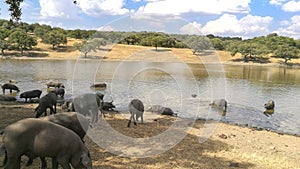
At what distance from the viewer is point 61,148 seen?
7.15m

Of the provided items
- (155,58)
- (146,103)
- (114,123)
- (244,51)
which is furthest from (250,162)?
(244,51)

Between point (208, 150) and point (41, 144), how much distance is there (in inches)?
285

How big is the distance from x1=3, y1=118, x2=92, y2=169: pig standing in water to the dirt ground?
1.76 meters

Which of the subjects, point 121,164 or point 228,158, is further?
point 228,158

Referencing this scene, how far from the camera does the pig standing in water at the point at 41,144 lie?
22.2 ft

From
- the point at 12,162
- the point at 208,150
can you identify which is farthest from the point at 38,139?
the point at 208,150

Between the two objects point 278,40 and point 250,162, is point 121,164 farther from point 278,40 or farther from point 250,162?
point 278,40

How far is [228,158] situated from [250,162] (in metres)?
0.78

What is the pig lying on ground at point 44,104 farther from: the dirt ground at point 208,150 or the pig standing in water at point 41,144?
the pig standing in water at point 41,144

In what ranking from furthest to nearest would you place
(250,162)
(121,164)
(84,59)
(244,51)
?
(244,51), (84,59), (250,162), (121,164)

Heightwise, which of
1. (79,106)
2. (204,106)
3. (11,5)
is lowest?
(204,106)

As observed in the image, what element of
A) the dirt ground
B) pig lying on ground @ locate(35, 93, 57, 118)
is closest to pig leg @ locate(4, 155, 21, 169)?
the dirt ground

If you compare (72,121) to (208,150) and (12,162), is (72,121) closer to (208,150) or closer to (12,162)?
(12,162)

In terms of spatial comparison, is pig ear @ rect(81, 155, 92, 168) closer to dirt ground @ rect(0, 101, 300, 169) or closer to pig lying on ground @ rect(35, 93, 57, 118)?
dirt ground @ rect(0, 101, 300, 169)
